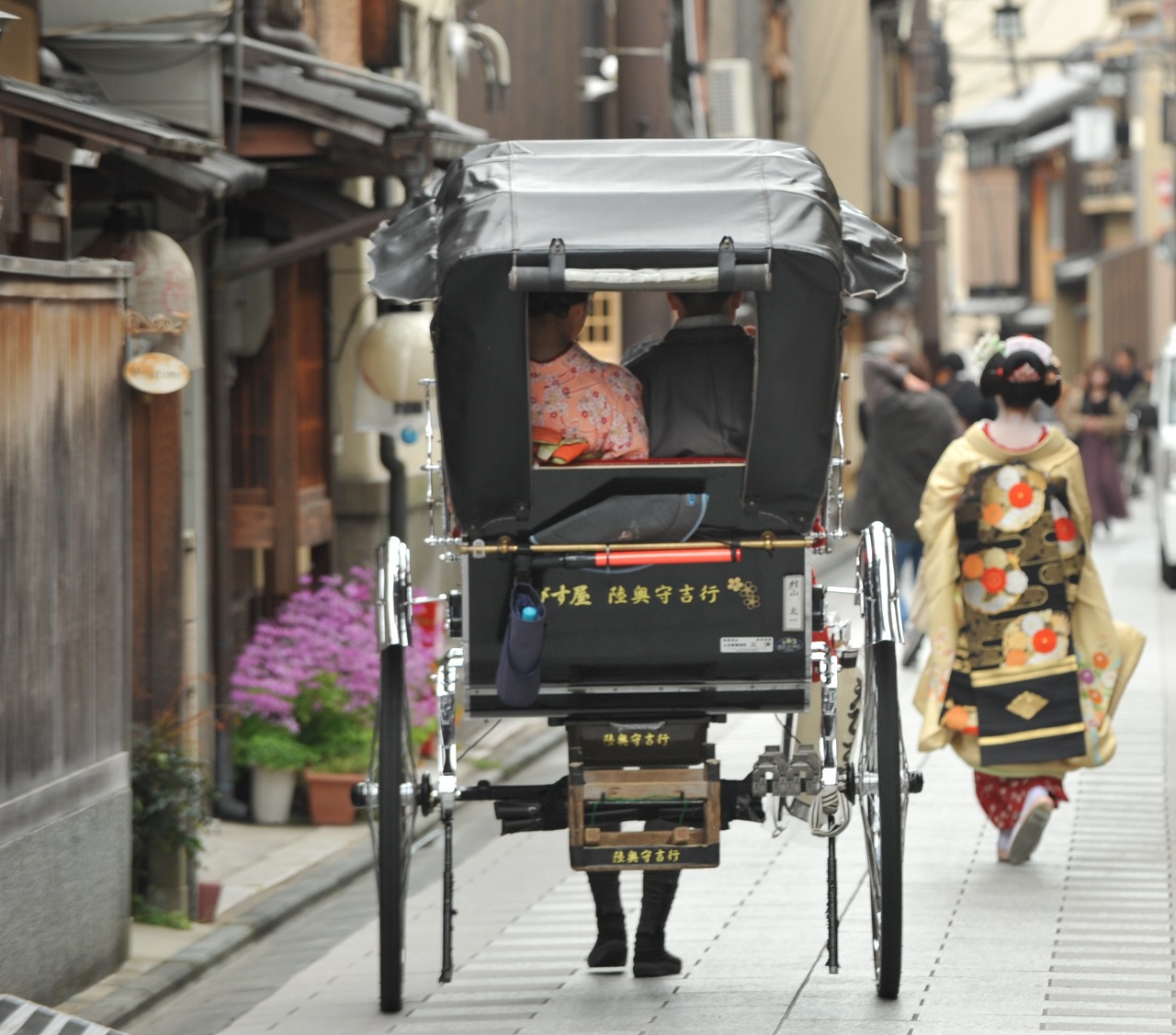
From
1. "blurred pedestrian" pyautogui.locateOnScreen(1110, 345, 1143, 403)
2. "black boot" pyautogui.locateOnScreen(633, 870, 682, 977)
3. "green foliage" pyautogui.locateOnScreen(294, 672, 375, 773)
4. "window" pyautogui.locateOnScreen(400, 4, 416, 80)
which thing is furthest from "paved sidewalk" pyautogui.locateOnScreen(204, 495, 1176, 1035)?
"blurred pedestrian" pyautogui.locateOnScreen(1110, 345, 1143, 403)

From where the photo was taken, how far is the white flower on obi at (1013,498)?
8914 mm

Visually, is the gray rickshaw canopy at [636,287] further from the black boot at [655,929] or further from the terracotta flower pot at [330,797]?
the terracotta flower pot at [330,797]

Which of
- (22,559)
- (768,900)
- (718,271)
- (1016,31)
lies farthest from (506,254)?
(1016,31)

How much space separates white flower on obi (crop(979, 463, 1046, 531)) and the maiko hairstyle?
28 cm

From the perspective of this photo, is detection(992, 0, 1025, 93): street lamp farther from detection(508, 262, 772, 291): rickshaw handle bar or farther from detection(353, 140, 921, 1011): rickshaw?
detection(508, 262, 772, 291): rickshaw handle bar

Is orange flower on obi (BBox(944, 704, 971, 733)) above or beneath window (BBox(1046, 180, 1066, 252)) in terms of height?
beneath

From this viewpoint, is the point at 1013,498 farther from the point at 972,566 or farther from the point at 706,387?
the point at 706,387

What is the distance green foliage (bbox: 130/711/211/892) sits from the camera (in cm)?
851

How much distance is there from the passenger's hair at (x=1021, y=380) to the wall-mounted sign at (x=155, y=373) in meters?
3.22

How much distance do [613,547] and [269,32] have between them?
586cm

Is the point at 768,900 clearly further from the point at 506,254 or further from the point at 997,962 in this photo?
the point at 506,254

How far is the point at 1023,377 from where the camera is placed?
8867 mm

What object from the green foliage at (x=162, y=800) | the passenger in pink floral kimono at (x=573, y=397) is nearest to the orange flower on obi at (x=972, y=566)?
the passenger in pink floral kimono at (x=573, y=397)

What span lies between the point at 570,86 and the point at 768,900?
14.4m
